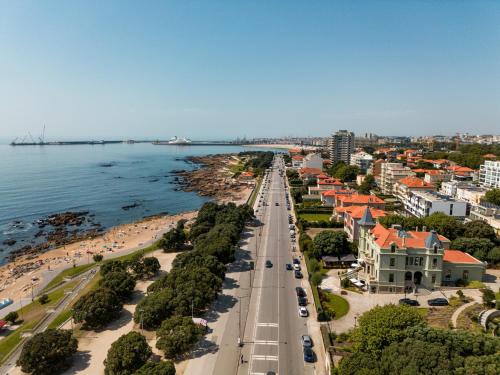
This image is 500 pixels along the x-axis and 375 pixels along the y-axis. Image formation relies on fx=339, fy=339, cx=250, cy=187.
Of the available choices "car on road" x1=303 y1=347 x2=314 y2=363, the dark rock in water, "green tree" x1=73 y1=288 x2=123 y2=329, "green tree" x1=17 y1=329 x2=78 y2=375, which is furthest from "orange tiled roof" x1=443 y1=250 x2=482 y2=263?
the dark rock in water

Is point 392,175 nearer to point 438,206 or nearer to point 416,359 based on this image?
point 438,206

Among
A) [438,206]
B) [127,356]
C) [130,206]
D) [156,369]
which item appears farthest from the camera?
[130,206]

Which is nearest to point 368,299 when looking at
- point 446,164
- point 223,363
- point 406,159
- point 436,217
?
point 223,363

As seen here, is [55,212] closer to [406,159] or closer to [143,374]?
[143,374]

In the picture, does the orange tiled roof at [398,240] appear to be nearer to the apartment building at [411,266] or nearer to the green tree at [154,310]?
the apartment building at [411,266]

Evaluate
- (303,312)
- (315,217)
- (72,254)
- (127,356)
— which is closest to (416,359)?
(303,312)

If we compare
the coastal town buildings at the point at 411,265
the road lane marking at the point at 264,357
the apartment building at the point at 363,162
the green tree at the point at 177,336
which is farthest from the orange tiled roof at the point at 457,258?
the apartment building at the point at 363,162

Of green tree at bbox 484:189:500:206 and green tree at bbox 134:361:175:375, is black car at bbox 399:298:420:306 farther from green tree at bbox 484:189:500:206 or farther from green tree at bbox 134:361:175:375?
green tree at bbox 484:189:500:206
